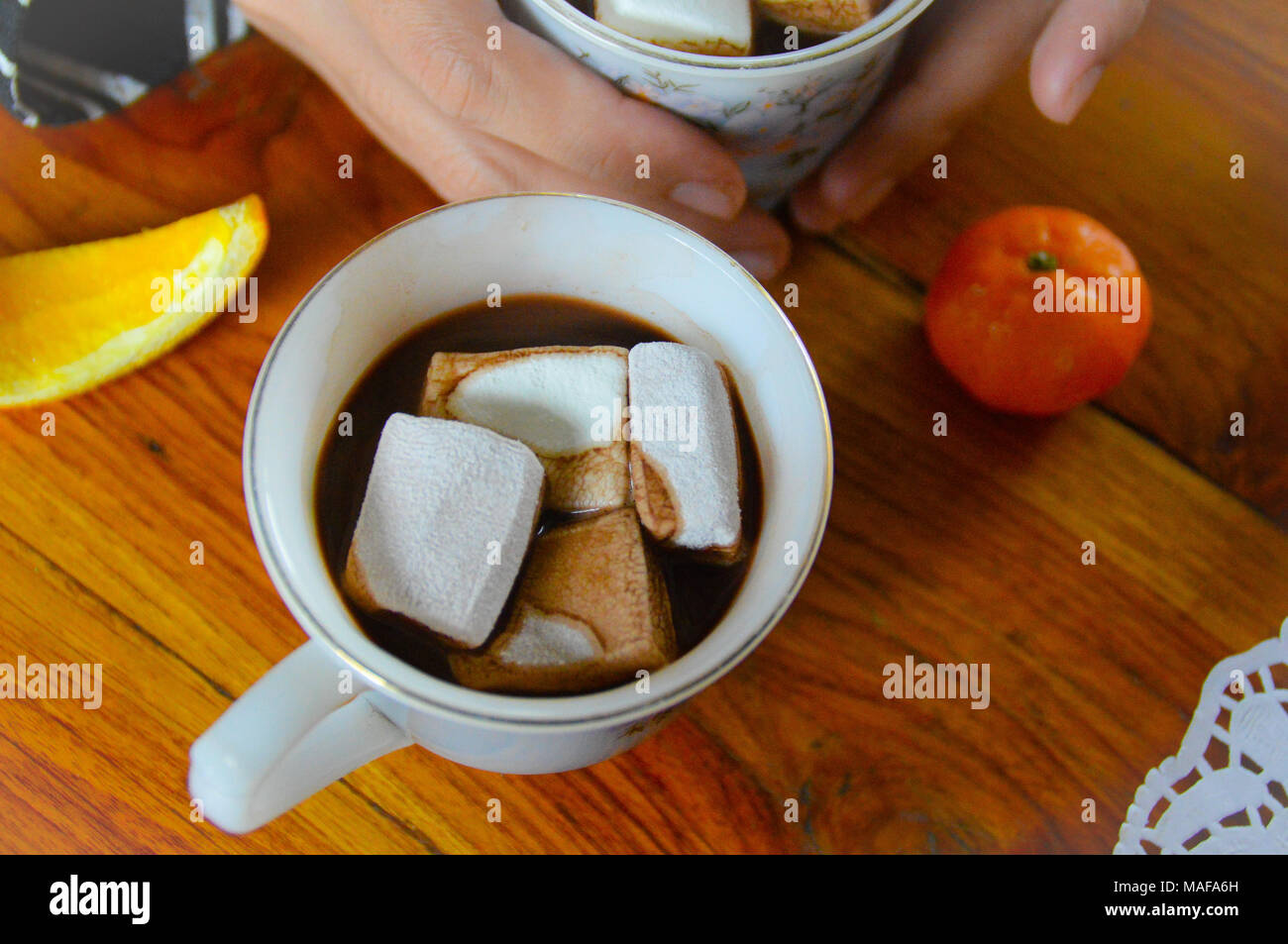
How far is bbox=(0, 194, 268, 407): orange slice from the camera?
0.74 meters

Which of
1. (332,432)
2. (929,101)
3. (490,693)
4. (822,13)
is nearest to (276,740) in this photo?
(490,693)

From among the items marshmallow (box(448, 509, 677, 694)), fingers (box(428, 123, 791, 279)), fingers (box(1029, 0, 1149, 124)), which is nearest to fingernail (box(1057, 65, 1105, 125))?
fingers (box(1029, 0, 1149, 124))

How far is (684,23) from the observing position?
0.63 meters

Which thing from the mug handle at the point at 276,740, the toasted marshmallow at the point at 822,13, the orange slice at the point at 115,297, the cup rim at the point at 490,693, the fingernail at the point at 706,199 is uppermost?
the toasted marshmallow at the point at 822,13

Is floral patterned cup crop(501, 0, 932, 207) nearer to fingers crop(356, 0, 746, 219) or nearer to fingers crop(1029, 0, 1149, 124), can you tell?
fingers crop(356, 0, 746, 219)

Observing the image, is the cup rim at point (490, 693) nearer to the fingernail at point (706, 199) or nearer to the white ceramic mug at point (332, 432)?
the white ceramic mug at point (332, 432)

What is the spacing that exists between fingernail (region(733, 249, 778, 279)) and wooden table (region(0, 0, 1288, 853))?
38mm

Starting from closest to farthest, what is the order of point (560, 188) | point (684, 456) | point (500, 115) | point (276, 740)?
point (276, 740) → point (684, 456) → point (500, 115) → point (560, 188)

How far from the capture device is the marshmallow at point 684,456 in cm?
58

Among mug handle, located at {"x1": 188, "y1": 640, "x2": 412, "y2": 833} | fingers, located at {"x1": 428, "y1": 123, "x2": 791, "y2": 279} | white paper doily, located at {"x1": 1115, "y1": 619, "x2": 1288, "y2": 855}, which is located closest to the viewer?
mug handle, located at {"x1": 188, "y1": 640, "x2": 412, "y2": 833}

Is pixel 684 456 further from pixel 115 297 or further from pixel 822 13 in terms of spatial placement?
pixel 115 297

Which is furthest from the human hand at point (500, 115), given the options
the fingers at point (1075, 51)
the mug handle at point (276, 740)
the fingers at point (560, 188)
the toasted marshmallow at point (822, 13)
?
the mug handle at point (276, 740)

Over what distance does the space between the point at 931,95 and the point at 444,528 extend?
0.57m
